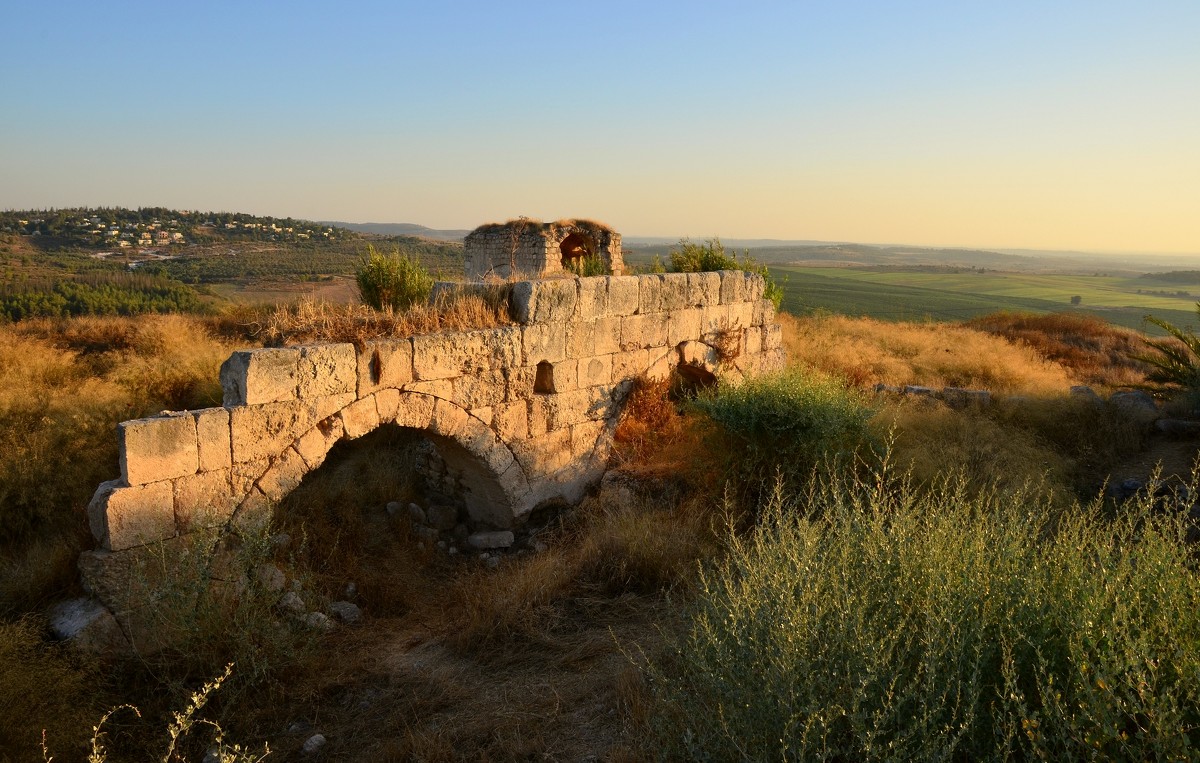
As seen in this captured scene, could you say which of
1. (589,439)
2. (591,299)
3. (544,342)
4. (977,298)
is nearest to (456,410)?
(544,342)

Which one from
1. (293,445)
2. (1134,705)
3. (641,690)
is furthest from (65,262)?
(1134,705)

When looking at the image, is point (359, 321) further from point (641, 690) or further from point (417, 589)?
point (641, 690)

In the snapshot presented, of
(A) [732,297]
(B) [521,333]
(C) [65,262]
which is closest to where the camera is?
(B) [521,333]

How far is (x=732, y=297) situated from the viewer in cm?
968

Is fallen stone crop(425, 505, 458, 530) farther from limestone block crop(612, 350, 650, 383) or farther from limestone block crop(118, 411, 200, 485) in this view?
limestone block crop(118, 411, 200, 485)

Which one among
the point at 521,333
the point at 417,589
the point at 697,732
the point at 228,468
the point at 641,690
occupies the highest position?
the point at 521,333

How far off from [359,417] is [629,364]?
337 cm

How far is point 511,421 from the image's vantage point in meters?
7.02

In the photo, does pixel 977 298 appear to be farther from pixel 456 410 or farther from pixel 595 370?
pixel 456 410

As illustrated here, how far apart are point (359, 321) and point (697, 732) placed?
→ 4.34 meters

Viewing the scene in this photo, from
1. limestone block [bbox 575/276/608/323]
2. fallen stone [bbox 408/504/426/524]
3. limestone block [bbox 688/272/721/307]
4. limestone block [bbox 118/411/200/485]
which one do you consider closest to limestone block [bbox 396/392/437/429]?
fallen stone [bbox 408/504/426/524]

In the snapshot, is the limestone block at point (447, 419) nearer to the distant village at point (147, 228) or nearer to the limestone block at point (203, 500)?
the limestone block at point (203, 500)

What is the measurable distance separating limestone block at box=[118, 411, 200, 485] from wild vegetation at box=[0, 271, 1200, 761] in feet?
1.76

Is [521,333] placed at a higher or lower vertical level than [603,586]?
higher
